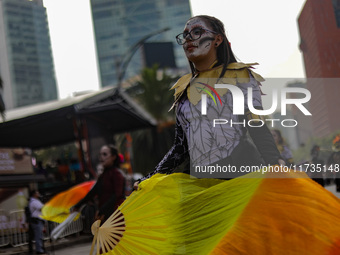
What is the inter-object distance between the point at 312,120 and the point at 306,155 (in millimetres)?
887

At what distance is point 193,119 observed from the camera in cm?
331

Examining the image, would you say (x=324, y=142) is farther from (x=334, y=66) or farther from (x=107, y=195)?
(x=107, y=195)

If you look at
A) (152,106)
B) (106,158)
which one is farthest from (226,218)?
(152,106)

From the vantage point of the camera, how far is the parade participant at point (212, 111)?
3.11 m

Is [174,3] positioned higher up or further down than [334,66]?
higher up

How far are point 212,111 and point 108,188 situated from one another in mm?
3428

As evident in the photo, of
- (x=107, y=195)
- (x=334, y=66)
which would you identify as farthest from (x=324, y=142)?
(x=107, y=195)

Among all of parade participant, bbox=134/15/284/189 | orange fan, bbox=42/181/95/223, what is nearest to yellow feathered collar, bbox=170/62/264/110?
parade participant, bbox=134/15/284/189

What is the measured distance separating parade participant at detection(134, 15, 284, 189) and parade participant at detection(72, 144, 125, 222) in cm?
284

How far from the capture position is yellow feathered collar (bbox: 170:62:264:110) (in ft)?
10.5

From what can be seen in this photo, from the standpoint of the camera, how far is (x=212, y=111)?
323cm

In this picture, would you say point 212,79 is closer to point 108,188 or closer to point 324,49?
point 324,49

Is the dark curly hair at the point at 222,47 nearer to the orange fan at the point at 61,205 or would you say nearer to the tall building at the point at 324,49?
the tall building at the point at 324,49

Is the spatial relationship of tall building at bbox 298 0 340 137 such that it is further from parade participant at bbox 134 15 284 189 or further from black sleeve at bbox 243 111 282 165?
black sleeve at bbox 243 111 282 165
